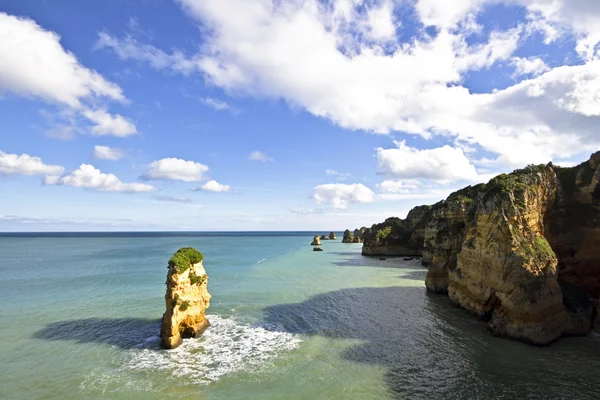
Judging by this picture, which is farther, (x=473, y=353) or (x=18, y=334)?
(x=18, y=334)

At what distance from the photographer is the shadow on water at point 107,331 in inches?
1184

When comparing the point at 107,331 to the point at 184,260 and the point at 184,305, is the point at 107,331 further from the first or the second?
the point at 184,260

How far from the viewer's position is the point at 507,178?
115ft

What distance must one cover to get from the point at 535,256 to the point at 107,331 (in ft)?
140

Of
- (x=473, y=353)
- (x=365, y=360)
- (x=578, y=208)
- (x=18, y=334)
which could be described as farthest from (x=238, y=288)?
(x=578, y=208)

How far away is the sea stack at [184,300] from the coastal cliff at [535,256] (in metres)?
28.0

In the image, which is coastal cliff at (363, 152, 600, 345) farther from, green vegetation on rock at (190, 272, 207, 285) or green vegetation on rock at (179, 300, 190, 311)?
green vegetation on rock at (179, 300, 190, 311)

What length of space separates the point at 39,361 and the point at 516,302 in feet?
134

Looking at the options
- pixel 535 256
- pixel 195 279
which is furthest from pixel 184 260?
pixel 535 256

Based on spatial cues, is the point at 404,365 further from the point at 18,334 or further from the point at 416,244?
the point at 416,244

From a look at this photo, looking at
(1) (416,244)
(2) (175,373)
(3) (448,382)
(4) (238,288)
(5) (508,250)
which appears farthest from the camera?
(1) (416,244)

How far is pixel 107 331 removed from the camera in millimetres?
32656

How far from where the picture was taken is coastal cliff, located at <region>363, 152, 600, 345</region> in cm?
2870

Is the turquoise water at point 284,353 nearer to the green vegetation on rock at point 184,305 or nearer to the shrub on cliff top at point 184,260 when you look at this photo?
the green vegetation on rock at point 184,305
